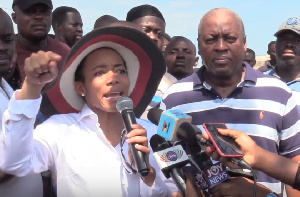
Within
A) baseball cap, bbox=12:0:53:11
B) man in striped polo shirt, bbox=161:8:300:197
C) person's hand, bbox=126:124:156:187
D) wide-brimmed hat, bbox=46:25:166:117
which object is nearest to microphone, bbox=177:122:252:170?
person's hand, bbox=126:124:156:187

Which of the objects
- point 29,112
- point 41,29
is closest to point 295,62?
point 41,29

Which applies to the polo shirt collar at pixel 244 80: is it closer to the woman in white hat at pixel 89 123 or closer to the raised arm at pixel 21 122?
the woman in white hat at pixel 89 123

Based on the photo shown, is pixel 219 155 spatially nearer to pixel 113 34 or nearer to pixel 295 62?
pixel 113 34

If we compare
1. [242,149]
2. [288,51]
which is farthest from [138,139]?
[288,51]

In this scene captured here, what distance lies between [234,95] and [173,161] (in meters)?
1.10

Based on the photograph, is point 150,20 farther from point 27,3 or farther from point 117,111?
point 117,111

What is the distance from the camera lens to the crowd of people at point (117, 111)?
2268mm

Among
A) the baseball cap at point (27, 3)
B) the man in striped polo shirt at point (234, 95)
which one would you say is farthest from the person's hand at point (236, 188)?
the baseball cap at point (27, 3)

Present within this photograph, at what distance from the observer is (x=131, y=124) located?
229 cm

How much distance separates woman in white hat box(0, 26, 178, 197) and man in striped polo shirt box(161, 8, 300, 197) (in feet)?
1.08

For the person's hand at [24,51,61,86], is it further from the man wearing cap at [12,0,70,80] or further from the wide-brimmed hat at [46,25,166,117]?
the man wearing cap at [12,0,70,80]

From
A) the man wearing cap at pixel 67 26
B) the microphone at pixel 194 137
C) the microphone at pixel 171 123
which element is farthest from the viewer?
the man wearing cap at pixel 67 26

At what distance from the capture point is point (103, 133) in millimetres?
2723

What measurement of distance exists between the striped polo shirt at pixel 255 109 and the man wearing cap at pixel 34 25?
1.80 m
